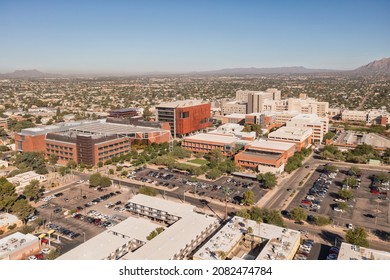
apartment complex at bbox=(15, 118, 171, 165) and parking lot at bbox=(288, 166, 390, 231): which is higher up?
apartment complex at bbox=(15, 118, 171, 165)

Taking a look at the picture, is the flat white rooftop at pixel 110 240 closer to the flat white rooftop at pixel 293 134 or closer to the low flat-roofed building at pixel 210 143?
the low flat-roofed building at pixel 210 143

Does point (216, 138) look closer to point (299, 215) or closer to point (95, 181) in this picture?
point (95, 181)

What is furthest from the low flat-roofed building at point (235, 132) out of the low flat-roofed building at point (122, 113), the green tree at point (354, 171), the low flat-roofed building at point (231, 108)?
the low flat-roofed building at point (231, 108)

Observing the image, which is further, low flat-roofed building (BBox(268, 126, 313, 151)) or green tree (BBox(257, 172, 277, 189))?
low flat-roofed building (BBox(268, 126, 313, 151))

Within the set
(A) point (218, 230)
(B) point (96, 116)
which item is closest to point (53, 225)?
(A) point (218, 230)

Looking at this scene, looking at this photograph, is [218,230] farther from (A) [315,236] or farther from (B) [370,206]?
(B) [370,206]

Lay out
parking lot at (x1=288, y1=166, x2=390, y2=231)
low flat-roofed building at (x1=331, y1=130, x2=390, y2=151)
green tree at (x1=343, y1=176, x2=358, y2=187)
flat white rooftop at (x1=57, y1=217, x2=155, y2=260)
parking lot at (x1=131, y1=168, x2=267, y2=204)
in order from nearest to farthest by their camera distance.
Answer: flat white rooftop at (x1=57, y1=217, x2=155, y2=260) → parking lot at (x1=288, y1=166, x2=390, y2=231) → parking lot at (x1=131, y1=168, x2=267, y2=204) → green tree at (x1=343, y1=176, x2=358, y2=187) → low flat-roofed building at (x1=331, y1=130, x2=390, y2=151)

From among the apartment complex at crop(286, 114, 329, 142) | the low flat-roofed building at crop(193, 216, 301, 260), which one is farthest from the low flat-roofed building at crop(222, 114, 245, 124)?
the low flat-roofed building at crop(193, 216, 301, 260)

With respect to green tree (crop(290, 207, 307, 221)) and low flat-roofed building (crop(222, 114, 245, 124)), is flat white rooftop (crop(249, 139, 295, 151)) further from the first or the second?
low flat-roofed building (crop(222, 114, 245, 124))
